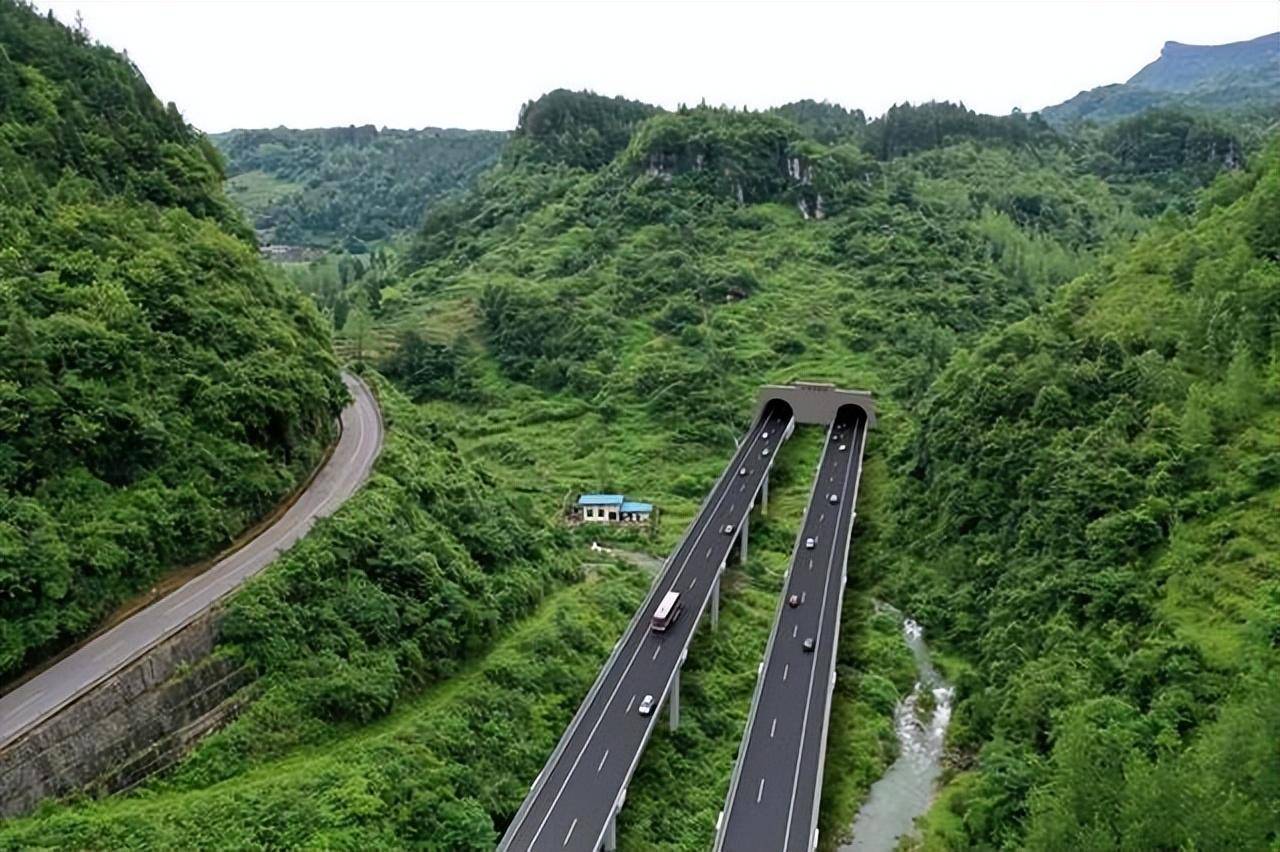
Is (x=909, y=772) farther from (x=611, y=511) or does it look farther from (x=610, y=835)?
(x=611, y=511)

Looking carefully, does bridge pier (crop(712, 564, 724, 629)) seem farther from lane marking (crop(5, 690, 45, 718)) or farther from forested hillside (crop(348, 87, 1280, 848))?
lane marking (crop(5, 690, 45, 718))

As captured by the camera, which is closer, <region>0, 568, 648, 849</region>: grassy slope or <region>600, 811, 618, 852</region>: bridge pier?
<region>0, 568, 648, 849</region>: grassy slope

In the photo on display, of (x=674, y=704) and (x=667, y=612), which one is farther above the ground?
(x=667, y=612)

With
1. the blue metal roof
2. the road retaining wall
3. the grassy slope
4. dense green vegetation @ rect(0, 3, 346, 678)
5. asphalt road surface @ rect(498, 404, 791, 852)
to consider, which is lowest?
asphalt road surface @ rect(498, 404, 791, 852)

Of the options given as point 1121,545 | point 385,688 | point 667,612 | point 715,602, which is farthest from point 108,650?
point 1121,545

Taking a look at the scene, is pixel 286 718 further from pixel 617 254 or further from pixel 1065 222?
pixel 1065 222

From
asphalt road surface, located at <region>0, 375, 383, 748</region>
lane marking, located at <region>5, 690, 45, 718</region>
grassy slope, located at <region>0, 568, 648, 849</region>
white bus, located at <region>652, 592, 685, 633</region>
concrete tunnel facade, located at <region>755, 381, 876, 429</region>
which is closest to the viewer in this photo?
grassy slope, located at <region>0, 568, 648, 849</region>

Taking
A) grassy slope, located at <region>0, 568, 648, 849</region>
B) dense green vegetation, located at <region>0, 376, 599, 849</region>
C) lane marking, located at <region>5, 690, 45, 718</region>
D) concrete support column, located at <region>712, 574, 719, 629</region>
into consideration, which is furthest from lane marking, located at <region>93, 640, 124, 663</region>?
concrete support column, located at <region>712, 574, 719, 629</region>
